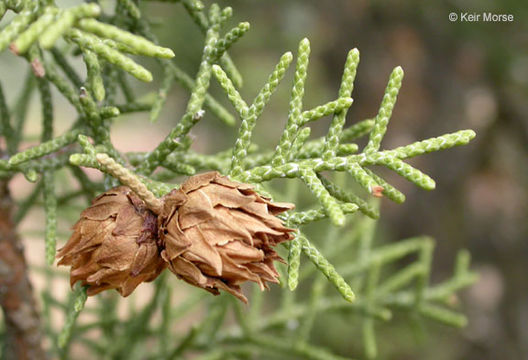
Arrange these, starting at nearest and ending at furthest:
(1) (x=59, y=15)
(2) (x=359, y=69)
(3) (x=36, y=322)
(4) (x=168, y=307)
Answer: (1) (x=59, y=15) < (3) (x=36, y=322) < (4) (x=168, y=307) < (2) (x=359, y=69)

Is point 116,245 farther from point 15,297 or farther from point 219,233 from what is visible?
point 15,297

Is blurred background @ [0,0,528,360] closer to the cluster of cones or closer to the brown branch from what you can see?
the brown branch

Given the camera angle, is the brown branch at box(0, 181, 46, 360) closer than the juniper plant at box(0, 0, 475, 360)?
No

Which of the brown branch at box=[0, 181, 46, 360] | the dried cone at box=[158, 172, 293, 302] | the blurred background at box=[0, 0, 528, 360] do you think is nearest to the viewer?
the dried cone at box=[158, 172, 293, 302]

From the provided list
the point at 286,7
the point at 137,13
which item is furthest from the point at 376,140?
the point at 286,7

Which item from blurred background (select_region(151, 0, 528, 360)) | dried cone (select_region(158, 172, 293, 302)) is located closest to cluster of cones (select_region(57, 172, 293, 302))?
dried cone (select_region(158, 172, 293, 302))

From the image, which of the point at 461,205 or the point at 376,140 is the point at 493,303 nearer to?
the point at 461,205
